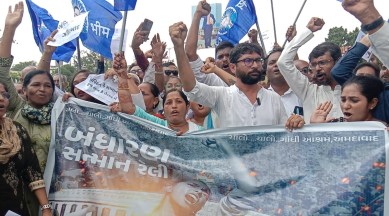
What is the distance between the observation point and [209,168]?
3529 millimetres

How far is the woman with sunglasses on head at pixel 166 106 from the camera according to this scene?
12.6ft

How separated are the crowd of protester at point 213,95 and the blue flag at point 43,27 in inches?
77.6

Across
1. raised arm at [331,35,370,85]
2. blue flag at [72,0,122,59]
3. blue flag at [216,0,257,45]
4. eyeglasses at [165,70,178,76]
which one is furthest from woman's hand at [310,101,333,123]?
blue flag at [216,0,257,45]

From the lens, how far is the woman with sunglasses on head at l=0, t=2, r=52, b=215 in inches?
128

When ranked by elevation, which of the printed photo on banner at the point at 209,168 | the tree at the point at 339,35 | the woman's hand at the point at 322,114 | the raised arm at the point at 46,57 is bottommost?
the printed photo on banner at the point at 209,168

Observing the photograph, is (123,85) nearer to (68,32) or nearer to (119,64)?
(119,64)

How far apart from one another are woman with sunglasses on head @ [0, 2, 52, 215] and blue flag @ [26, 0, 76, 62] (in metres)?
2.34

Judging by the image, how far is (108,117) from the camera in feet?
12.7

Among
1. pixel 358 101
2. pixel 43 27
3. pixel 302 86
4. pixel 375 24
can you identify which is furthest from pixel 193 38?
pixel 43 27

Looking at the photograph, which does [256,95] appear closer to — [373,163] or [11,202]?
[373,163]

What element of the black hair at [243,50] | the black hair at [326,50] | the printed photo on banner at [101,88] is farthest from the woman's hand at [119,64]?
the black hair at [326,50]

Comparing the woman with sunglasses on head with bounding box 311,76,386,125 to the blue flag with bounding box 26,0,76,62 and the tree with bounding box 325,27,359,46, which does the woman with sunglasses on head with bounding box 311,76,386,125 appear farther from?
the tree with bounding box 325,27,359,46

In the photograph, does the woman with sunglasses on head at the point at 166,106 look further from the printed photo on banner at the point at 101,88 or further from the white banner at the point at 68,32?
the white banner at the point at 68,32

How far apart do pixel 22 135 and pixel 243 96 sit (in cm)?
163
